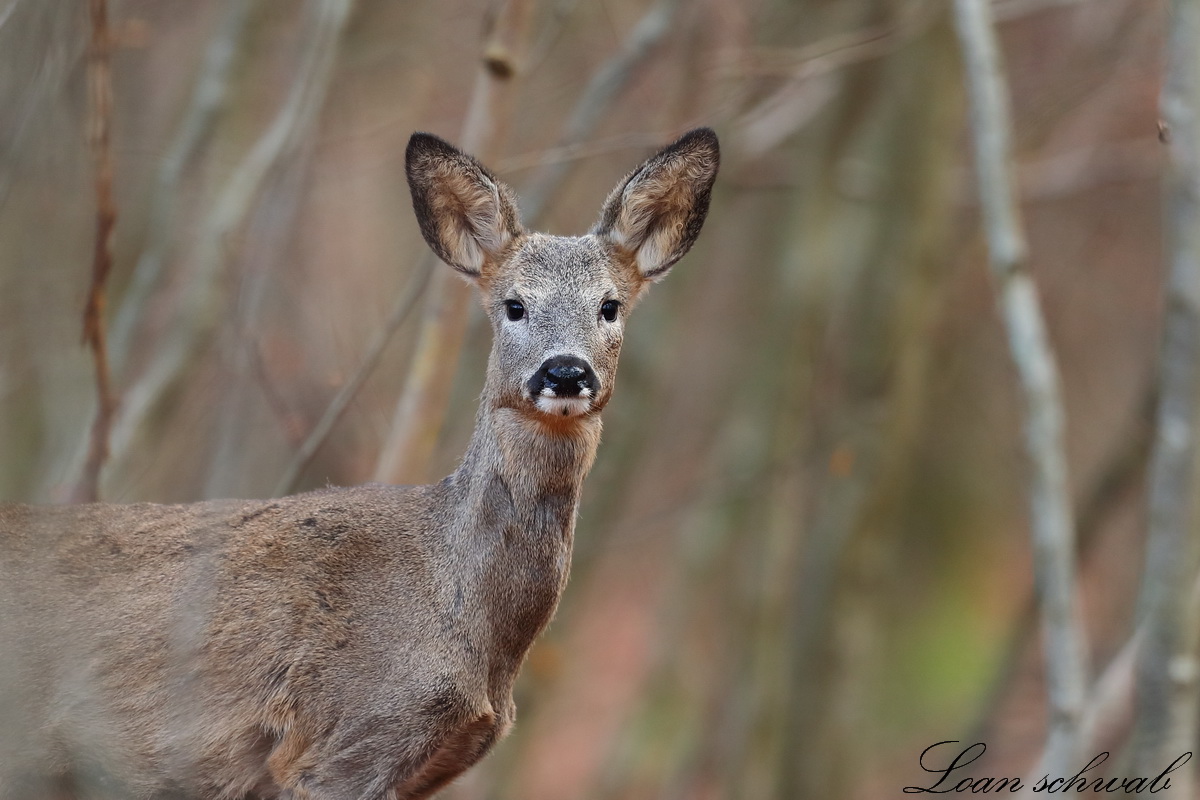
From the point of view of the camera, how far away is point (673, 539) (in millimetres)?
14578

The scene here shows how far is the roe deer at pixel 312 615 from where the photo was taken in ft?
18.3

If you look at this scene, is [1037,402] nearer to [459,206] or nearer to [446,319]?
[459,206]

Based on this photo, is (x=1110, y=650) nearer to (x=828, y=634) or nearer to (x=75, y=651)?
(x=828, y=634)

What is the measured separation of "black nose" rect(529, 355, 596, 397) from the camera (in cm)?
573

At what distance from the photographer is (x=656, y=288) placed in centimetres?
1212

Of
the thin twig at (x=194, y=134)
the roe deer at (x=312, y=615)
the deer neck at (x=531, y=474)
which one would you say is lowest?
the roe deer at (x=312, y=615)

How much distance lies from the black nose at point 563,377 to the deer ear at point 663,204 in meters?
1.16

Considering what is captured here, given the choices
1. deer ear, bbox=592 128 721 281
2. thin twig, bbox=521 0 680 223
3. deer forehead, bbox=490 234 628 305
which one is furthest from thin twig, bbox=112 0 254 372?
deer ear, bbox=592 128 721 281

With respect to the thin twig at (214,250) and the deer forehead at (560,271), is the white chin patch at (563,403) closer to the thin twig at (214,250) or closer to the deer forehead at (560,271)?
the deer forehead at (560,271)

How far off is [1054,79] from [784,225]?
2.78m

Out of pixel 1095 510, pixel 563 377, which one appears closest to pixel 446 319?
pixel 563 377

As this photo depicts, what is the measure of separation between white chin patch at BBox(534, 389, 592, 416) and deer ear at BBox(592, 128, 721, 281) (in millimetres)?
1278

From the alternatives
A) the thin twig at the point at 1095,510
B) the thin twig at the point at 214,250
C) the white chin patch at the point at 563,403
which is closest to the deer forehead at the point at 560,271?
the white chin patch at the point at 563,403

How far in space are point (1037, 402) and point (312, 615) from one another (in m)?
3.38
